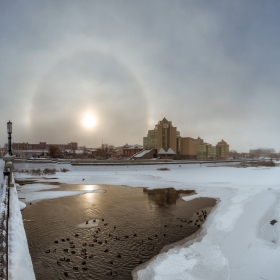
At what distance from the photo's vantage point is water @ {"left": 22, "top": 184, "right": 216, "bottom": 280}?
9.67m

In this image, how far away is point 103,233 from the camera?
13625 mm

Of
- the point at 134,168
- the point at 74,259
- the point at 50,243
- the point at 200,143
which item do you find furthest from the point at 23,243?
the point at 200,143

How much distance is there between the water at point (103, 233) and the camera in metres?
9.67

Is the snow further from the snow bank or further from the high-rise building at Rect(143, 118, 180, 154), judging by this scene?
the high-rise building at Rect(143, 118, 180, 154)

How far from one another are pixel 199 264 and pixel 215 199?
15.6m

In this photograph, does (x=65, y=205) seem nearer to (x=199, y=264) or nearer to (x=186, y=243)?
(x=186, y=243)

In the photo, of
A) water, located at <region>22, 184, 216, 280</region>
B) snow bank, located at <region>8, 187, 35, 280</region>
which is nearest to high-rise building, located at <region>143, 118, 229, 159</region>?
water, located at <region>22, 184, 216, 280</region>

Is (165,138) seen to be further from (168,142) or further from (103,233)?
(103,233)

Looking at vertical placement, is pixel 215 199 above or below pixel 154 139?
below

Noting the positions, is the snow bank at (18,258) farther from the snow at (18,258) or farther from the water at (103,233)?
the water at (103,233)

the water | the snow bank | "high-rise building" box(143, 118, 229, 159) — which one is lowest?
the water

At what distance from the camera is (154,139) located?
101438mm

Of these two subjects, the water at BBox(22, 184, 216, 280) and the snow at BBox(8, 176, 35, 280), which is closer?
the snow at BBox(8, 176, 35, 280)

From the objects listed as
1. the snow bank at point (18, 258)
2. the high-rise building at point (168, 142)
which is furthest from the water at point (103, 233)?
the high-rise building at point (168, 142)
